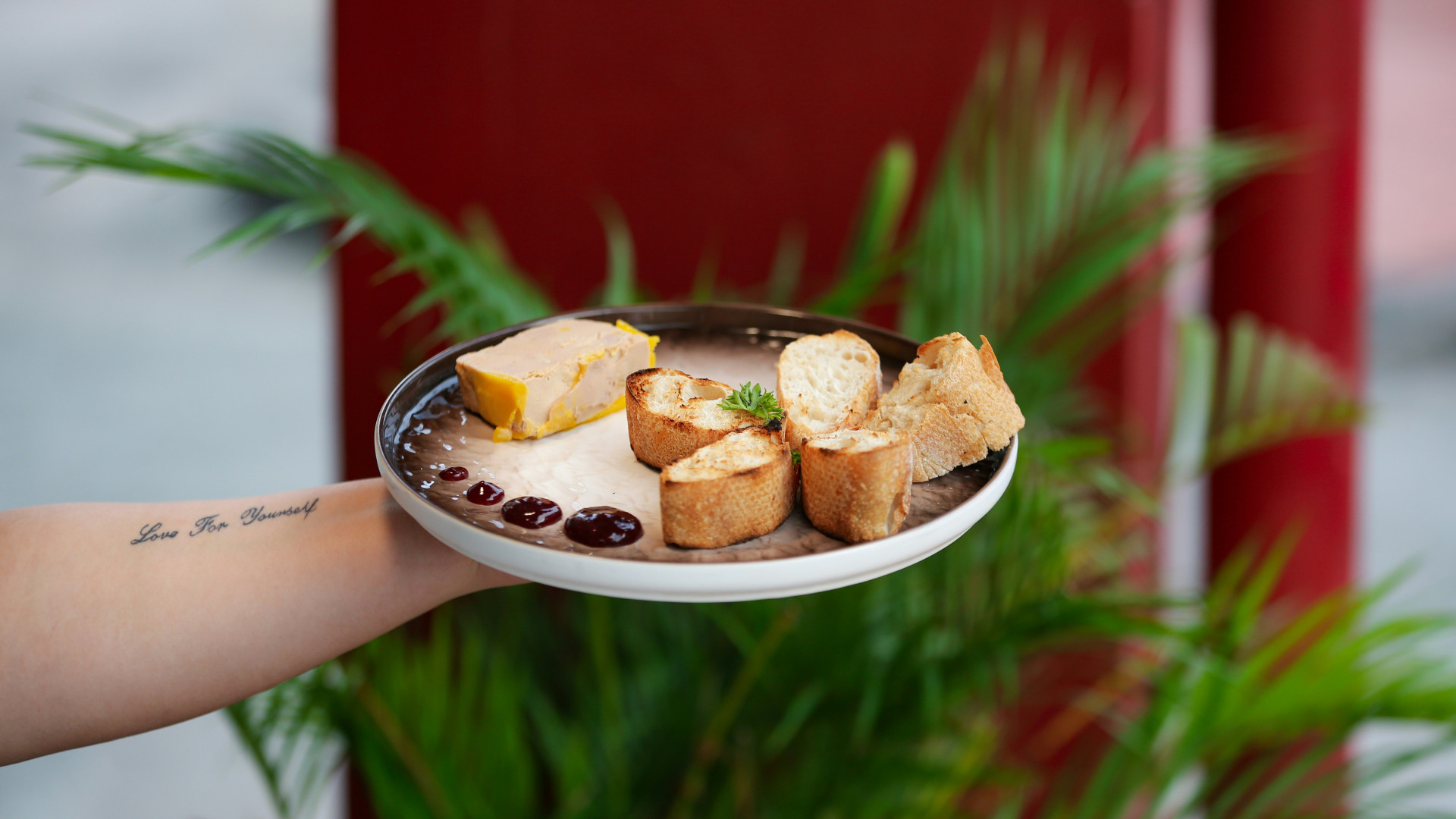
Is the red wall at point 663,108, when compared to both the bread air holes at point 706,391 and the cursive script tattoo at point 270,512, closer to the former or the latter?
the cursive script tattoo at point 270,512

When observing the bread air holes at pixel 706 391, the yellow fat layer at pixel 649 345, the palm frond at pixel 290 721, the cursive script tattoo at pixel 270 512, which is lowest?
the palm frond at pixel 290 721

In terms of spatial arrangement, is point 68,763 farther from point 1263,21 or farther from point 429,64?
point 1263,21

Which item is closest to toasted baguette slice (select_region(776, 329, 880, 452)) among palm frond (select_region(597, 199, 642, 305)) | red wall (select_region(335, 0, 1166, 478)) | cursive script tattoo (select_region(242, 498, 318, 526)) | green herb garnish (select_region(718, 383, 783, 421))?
green herb garnish (select_region(718, 383, 783, 421))

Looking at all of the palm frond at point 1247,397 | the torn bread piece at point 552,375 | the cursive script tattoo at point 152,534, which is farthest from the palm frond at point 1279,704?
the cursive script tattoo at point 152,534

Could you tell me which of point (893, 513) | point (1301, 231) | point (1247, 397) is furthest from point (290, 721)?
point (1301, 231)

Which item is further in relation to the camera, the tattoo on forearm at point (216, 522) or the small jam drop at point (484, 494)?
the tattoo on forearm at point (216, 522)
